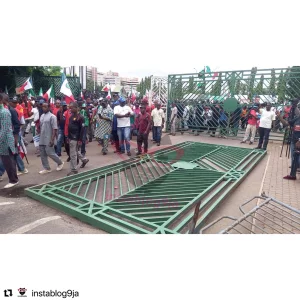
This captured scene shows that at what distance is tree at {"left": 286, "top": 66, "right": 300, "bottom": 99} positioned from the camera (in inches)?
342

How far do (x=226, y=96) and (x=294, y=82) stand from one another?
2.39 m

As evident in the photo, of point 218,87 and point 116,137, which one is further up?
point 218,87

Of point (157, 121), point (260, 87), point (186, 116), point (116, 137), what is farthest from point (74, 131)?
point (260, 87)

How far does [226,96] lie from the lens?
10094 mm

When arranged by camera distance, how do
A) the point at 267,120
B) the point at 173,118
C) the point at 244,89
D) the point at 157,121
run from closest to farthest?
the point at 267,120 < the point at 157,121 < the point at 244,89 < the point at 173,118

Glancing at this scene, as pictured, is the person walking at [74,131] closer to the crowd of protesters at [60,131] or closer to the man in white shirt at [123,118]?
the crowd of protesters at [60,131]

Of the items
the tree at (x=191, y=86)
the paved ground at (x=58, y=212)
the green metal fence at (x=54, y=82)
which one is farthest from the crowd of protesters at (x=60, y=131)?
the green metal fence at (x=54, y=82)

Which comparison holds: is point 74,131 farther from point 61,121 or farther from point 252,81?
point 252,81

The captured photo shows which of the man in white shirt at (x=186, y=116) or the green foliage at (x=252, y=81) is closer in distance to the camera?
the green foliage at (x=252, y=81)

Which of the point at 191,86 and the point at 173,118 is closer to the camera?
the point at 191,86

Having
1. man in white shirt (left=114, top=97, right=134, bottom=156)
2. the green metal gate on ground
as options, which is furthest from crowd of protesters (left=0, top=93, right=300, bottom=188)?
the green metal gate on ground

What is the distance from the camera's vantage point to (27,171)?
522cm

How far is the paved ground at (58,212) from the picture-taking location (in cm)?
311
